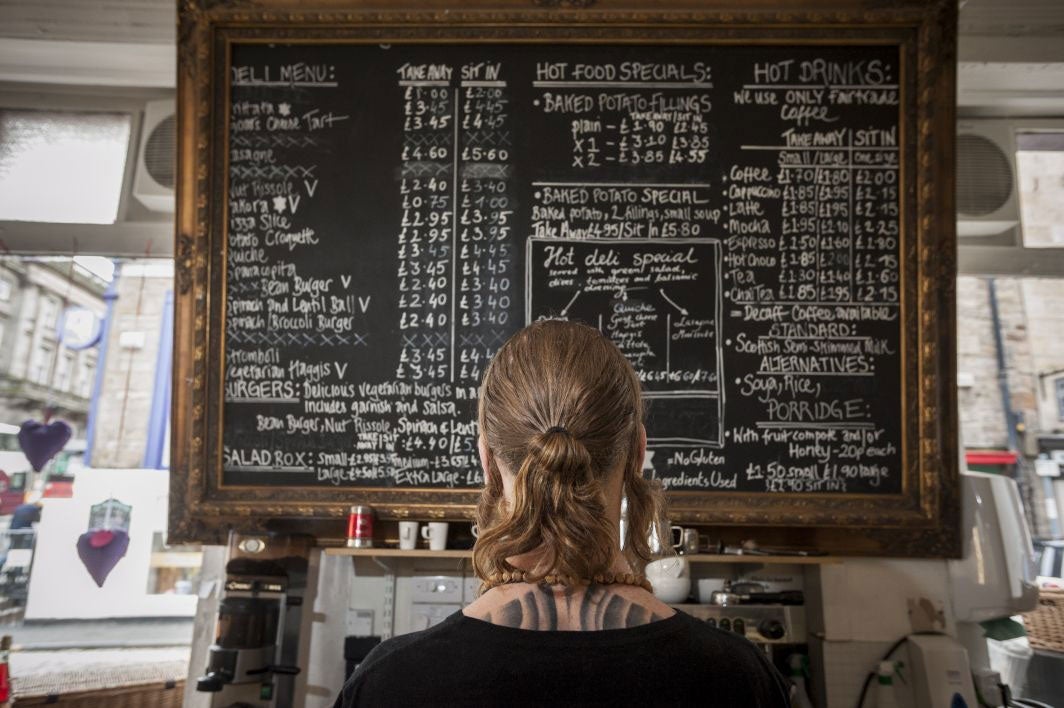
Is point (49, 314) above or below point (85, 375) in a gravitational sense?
above

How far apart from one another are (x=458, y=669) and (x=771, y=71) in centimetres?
258

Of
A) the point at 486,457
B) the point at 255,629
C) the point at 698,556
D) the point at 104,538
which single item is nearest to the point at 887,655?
the point at 698,556

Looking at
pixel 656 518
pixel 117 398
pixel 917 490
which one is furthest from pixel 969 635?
pixel 117 398

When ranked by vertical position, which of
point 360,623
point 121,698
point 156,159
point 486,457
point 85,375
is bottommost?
point 121,698

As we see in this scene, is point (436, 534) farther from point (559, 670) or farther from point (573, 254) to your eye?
point (559, 670)

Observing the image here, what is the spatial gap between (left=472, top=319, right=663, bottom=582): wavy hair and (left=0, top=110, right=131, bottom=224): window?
3.10 metres

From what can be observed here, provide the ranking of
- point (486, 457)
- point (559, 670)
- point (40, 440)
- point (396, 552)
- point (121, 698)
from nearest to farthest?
point (559, 670)
point (486, 457)
point (396, 552)
point (121, 698)
point (40, 440)

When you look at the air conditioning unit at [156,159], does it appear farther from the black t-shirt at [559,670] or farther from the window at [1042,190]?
the window at [1042,190]

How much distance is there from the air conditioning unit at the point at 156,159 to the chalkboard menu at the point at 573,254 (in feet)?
2.00

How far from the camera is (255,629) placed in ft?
8.36

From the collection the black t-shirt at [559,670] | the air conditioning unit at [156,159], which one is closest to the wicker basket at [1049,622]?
the black t-shirt at [559,670]

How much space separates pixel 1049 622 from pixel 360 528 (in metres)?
2.59

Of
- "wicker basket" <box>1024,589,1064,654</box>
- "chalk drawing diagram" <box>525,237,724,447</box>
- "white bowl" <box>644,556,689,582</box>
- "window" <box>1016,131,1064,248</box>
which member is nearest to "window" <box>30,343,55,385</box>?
"chalk drawing diagram" <box>525,237,724,447</box>

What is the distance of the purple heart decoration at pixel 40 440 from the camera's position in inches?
130
